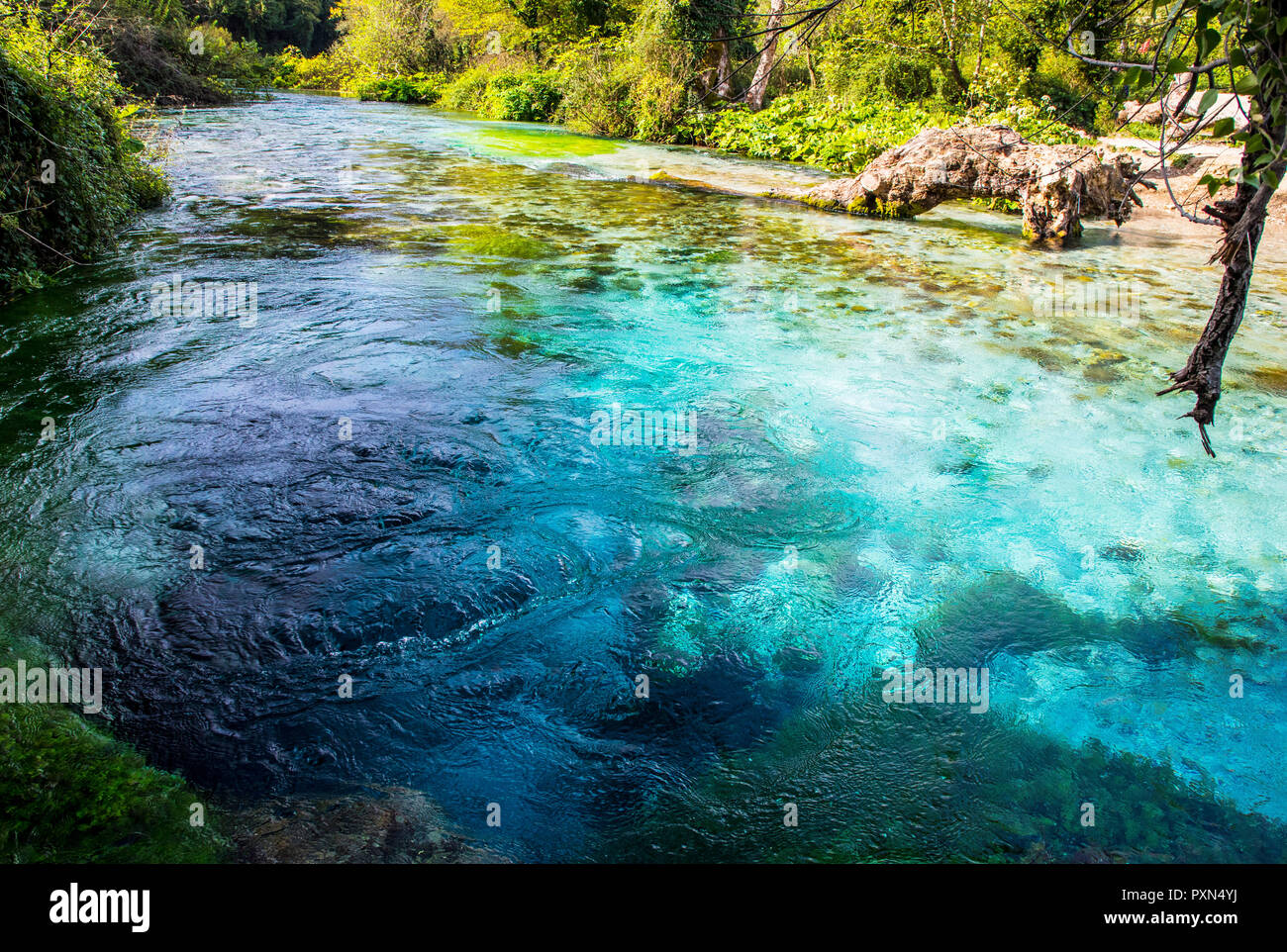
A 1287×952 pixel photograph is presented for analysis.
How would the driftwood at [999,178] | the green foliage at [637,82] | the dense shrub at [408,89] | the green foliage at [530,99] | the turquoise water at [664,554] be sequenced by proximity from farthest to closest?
the dense shrub at [408,89] → the green foliage at [530,99] → the green foliage at [637,82] → the driftwood at [999,178] → the turquoise water at [664,554]

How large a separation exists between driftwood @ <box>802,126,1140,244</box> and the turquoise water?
12.4 feet

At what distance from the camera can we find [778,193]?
1739 cm

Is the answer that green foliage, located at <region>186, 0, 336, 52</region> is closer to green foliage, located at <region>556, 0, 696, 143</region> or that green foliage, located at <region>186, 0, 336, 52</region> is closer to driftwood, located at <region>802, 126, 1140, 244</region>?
green foliage, located at <region>556, 0, 696, 143</region>

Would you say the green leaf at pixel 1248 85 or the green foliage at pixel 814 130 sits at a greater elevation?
the green foliage at pixel 814 130

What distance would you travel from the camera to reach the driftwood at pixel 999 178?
1336cm

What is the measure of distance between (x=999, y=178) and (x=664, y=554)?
1199cm

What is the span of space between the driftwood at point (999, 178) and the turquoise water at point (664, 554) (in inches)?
149

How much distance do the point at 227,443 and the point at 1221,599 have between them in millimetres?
6852

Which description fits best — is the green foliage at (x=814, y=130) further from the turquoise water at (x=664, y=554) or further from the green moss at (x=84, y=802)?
the green moss at (x=84, y=802)

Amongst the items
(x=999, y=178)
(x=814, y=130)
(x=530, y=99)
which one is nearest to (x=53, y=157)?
(x=999, y=178)

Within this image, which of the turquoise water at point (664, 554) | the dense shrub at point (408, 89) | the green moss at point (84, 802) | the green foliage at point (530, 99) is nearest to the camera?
the green moss at point (84, 802)

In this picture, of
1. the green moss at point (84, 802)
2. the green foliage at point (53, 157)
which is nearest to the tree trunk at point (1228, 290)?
the green moss at point (84, 802)

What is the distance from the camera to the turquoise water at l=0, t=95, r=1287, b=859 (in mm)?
3541

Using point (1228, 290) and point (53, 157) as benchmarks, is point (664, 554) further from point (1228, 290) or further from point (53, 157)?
point (53, 157)
